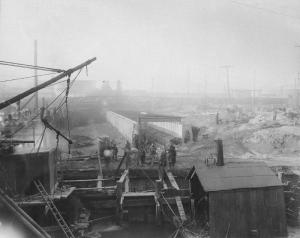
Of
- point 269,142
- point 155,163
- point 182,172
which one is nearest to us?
point 182,172

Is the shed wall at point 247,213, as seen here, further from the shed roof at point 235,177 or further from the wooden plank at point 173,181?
the wooden plank at point 173,181

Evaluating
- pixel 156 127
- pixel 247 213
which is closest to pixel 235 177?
pixel 247 213

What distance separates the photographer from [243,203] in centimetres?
1510

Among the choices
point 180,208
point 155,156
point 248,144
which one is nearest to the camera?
point 180,208

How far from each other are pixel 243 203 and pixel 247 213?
0.55 m

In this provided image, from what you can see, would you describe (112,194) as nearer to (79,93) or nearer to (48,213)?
(48,213)

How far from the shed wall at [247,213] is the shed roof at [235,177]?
Result: 27 cm

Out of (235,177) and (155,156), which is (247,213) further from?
(155,156)

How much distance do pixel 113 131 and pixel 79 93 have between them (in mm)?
63654

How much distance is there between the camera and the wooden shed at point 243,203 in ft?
48.6

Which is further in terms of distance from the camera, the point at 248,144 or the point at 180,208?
the point at 248,144

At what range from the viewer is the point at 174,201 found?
685 inches

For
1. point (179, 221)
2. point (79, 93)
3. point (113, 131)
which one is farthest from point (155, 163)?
point (79, 93)

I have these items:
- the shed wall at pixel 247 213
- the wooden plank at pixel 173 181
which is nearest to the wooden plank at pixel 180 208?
the wooden plank at pixel 173 181
